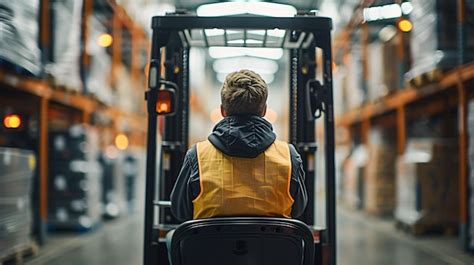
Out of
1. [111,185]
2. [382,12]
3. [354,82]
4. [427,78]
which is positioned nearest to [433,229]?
[427,78]

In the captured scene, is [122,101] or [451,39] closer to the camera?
[451,39]

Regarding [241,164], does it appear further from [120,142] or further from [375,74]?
[120,142]

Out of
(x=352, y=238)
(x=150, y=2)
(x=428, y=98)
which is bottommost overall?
(x=352, y=238)

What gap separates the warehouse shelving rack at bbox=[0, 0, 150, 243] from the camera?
7.27 meters

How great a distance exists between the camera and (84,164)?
30.0ft

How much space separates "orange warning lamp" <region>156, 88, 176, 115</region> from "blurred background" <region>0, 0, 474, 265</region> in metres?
0.76

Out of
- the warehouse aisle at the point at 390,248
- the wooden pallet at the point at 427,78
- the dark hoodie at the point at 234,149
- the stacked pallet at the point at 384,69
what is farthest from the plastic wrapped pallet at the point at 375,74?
the dark hoodie at the point at 234,149

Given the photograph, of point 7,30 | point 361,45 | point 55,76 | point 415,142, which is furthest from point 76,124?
point 361,45

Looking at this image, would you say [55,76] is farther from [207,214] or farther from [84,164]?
[207,214]

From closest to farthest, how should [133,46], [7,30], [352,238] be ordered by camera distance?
[7,30] → [352,238] → [133,46]

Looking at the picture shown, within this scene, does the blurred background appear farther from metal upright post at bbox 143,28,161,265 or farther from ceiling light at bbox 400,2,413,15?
metal upright post at bbox 143,28,161,265

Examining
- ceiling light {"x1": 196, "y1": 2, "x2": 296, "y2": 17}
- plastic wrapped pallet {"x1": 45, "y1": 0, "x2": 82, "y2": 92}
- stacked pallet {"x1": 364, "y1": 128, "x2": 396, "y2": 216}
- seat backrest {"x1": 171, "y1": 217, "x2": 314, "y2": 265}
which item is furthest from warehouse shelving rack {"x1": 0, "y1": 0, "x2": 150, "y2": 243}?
ceiling light {"x1": 196, "y1": 2, "x2": 296, "y2": 17}

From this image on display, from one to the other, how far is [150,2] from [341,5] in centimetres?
508

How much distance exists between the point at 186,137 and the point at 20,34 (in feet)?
8.46
